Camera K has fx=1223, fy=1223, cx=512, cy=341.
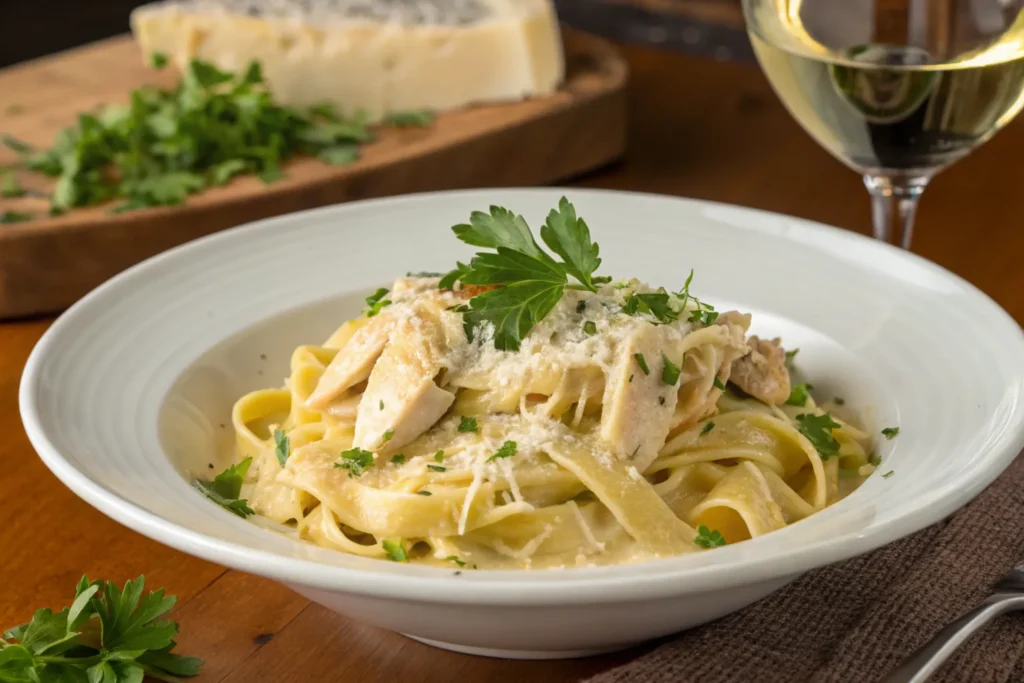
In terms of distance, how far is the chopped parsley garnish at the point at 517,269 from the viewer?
2.25 metres

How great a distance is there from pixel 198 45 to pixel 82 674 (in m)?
3.63

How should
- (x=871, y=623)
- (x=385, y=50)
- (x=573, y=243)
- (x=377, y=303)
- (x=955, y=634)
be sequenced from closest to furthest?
1. (x=955, y=634)
2. (x=871, y=623)
3. (x=573, y=243)
4. (x=377, y=303)
5. (x=385, y=50)

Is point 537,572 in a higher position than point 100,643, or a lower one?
higher

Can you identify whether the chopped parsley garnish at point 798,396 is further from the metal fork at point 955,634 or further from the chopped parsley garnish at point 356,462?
the chopped parsley garnish at point 356,462

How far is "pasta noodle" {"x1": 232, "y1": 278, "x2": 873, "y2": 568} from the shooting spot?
7.07 ft

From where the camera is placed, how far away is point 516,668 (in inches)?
81.5

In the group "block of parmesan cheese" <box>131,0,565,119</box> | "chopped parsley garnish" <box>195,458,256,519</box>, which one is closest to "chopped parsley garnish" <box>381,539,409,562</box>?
"chopped parsley garnish" <box>195,458,256,519</box>

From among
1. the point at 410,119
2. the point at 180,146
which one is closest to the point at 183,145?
the point at 180,146

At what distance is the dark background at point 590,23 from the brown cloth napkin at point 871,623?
427 centimetres

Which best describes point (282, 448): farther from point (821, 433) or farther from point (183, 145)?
point (183, 145)

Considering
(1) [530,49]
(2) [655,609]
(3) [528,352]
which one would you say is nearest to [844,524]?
(2) [655,609]

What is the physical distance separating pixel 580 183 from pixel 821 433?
7.57ft

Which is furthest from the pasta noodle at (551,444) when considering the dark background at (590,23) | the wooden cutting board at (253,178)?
the dark background at (590,23)

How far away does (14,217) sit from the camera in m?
3.86
